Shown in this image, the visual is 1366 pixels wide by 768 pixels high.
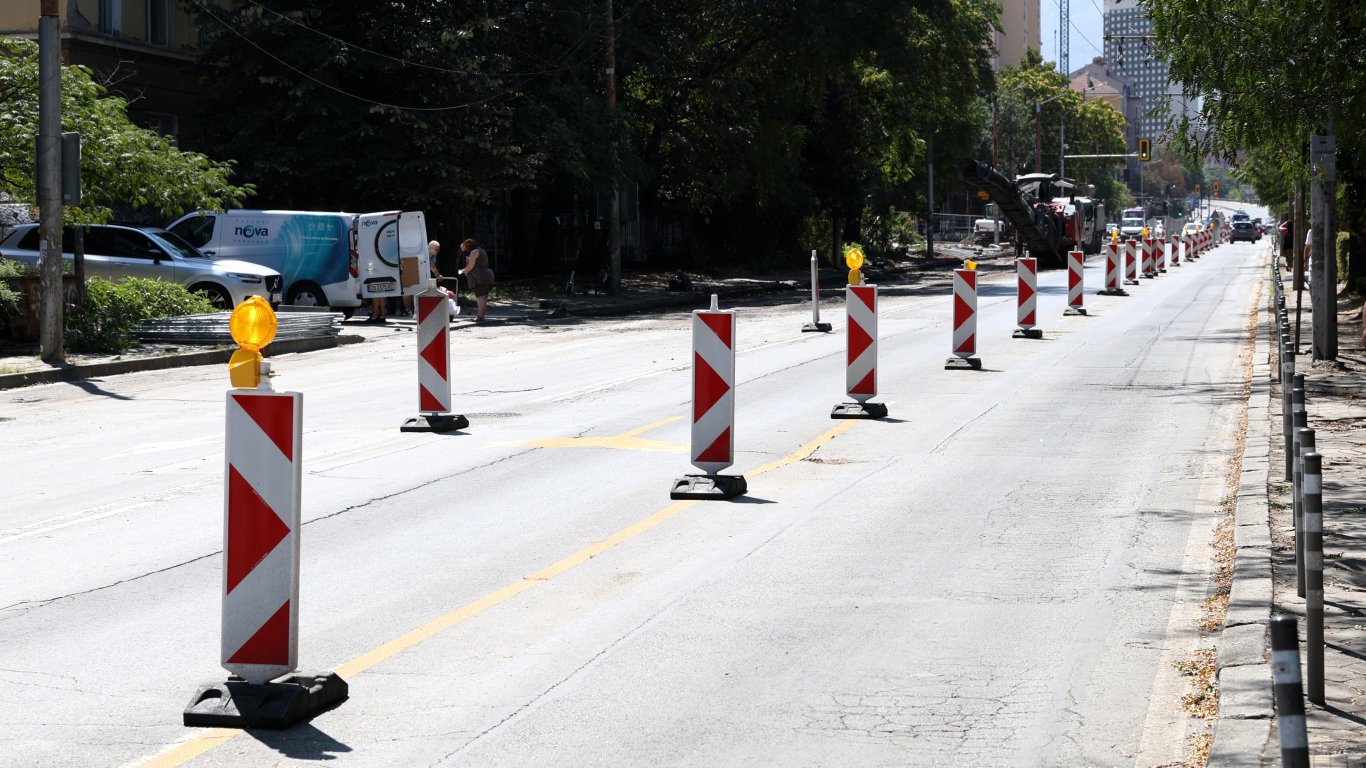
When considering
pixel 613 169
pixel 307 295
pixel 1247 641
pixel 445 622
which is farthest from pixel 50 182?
pixel 613 169

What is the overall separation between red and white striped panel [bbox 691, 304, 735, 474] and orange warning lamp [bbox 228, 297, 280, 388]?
5119mm

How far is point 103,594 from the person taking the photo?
316 inches

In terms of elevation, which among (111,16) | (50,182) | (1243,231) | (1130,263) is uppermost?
(111,16)

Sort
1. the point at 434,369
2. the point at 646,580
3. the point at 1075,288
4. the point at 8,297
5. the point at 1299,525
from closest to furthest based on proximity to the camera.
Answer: the point at 1299,525 < the point at 646,580 < the point at 434,369 < the point at 8,297 < the point at 1075,288

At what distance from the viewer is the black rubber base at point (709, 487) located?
420 inches

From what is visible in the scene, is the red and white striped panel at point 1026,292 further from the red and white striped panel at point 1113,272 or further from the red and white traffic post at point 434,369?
the red and white striped panel at point 1113,272

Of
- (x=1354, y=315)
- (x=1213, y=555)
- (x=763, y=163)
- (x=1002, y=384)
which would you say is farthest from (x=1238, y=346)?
(x=763, y=163)

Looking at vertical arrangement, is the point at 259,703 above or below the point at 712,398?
below

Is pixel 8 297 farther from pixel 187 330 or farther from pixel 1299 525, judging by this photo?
pixel 1299 525

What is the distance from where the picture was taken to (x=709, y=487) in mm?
10758

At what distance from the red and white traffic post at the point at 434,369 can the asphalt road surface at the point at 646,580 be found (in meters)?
0.31

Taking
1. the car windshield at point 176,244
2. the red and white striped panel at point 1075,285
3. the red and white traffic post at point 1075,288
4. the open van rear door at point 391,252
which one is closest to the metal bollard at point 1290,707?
the car windshield at point 176,244

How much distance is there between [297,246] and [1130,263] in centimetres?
2381

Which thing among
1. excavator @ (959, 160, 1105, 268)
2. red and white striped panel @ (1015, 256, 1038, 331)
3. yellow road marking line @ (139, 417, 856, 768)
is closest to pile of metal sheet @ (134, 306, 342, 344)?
red and white striped panel @ (1015, 256, 1038, 331)
